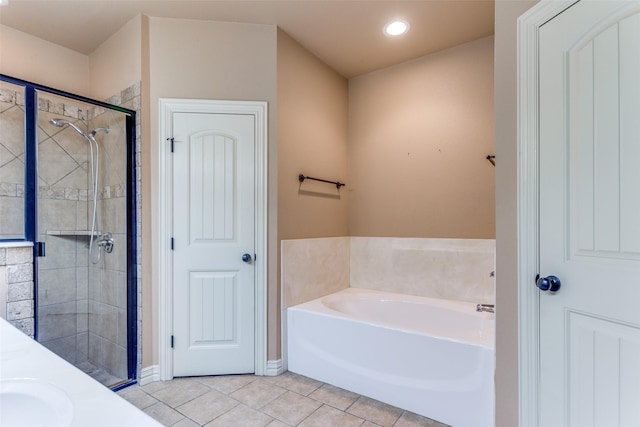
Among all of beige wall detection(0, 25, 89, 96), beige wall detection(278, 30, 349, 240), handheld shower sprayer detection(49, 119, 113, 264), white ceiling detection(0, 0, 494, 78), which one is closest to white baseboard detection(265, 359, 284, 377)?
beige wall detection(278, 30, 349, 240)

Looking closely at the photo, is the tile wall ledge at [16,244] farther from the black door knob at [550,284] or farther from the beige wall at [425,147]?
the black door knob at [550,284]

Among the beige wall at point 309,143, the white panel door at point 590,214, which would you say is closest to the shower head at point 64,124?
the beige wall at point 309,143

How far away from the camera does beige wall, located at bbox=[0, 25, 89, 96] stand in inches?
98.8

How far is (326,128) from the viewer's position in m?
3.06

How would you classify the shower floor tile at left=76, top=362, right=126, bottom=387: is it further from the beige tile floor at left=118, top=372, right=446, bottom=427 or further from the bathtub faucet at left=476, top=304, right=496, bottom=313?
the bathtub faucet at left=476, top=304, right=496, bottom=313

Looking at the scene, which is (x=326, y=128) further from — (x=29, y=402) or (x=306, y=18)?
(x=29, y=402)

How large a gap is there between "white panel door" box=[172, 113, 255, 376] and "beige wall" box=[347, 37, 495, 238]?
1.24 m

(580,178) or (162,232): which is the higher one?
(580,178)

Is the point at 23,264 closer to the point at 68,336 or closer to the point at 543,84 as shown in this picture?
the point at 68,336

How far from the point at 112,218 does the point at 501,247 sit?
2578mm

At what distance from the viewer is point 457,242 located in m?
2.75

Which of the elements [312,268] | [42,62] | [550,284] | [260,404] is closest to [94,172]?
[42,62]

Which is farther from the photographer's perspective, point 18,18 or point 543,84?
point 18,18

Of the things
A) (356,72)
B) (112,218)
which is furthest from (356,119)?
(112,218)
